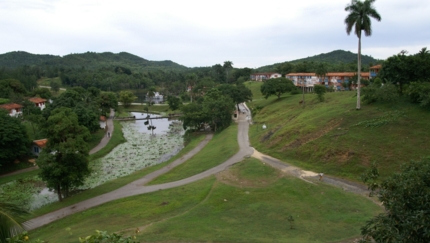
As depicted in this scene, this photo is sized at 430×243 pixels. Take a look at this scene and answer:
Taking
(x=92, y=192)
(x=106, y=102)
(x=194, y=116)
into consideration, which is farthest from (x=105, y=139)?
(x=92, y=192)

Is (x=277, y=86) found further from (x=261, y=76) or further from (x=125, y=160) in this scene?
(x=261, y=76)

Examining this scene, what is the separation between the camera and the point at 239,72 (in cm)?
15238

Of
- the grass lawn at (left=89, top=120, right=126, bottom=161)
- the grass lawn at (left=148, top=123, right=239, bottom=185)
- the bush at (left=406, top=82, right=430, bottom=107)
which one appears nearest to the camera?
the grass lawn at (left=148, top=123, right=239, bottom=185)

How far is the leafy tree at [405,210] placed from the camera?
899 centimetres

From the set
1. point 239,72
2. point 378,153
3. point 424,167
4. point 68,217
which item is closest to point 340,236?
point 424,167

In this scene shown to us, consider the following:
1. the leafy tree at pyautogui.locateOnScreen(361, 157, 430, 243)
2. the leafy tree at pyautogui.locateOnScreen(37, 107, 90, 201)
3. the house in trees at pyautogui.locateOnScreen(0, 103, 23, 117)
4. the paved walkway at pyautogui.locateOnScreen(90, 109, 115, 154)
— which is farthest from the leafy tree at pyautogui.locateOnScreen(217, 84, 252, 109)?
the leafy tree at pyautogui.locateOnScreen(361, 157, 430, 243)

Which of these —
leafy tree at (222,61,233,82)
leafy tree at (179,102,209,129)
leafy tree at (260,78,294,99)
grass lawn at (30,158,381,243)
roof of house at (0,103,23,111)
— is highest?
leafy tree at (222,61,233,82)

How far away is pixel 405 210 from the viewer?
10141mm

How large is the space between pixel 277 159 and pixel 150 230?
805 inches

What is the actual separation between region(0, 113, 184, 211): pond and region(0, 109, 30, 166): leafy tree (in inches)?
206

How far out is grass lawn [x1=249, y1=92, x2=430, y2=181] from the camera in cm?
3108

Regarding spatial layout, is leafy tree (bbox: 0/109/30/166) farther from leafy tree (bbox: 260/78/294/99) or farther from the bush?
the bush

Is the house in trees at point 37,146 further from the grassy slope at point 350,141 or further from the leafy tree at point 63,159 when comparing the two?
the grassy slope at point 350,141

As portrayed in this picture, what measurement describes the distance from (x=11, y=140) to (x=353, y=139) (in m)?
44.9
